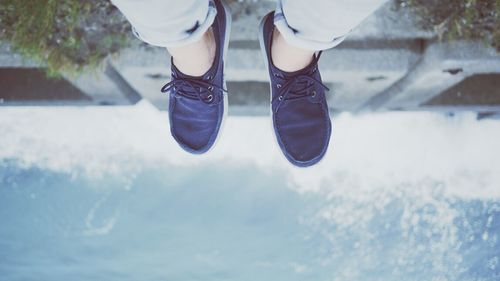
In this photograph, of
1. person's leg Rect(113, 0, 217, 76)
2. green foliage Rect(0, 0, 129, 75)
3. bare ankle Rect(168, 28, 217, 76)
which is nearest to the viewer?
person's leg Rect(113, 0, 217, 76)

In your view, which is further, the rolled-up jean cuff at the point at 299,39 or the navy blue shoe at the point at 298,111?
the navy blue shoe at the point at 298,111

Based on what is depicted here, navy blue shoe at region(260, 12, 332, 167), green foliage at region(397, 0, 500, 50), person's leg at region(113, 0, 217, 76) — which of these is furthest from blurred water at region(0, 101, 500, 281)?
person's leg at region(113, 0, 217, 76)

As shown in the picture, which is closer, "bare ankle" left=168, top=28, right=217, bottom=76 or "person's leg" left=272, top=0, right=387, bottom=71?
"person's leg" left=272, top=0, right=387, bottom=71

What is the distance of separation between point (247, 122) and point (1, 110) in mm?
1819

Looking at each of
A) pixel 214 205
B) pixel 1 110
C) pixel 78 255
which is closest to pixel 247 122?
pixel 214 205

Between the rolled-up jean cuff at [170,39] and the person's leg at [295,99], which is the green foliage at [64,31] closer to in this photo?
the person's leg at [295,99]

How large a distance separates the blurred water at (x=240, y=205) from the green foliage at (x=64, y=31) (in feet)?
3.41

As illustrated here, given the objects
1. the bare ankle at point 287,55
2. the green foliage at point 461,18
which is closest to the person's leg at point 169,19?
the bare ankle at point 287,55

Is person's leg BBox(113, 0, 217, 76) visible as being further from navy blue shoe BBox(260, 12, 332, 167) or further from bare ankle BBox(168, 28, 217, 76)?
navy blue shoe BBox(260, 12, 332, 167)

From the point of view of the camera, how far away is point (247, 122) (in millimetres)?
3328

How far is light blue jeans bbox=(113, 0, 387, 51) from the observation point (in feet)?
3.42

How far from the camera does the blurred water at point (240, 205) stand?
3033mm

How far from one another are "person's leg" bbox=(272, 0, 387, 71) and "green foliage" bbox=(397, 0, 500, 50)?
47.0 inches

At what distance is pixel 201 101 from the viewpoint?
64.7 inches
